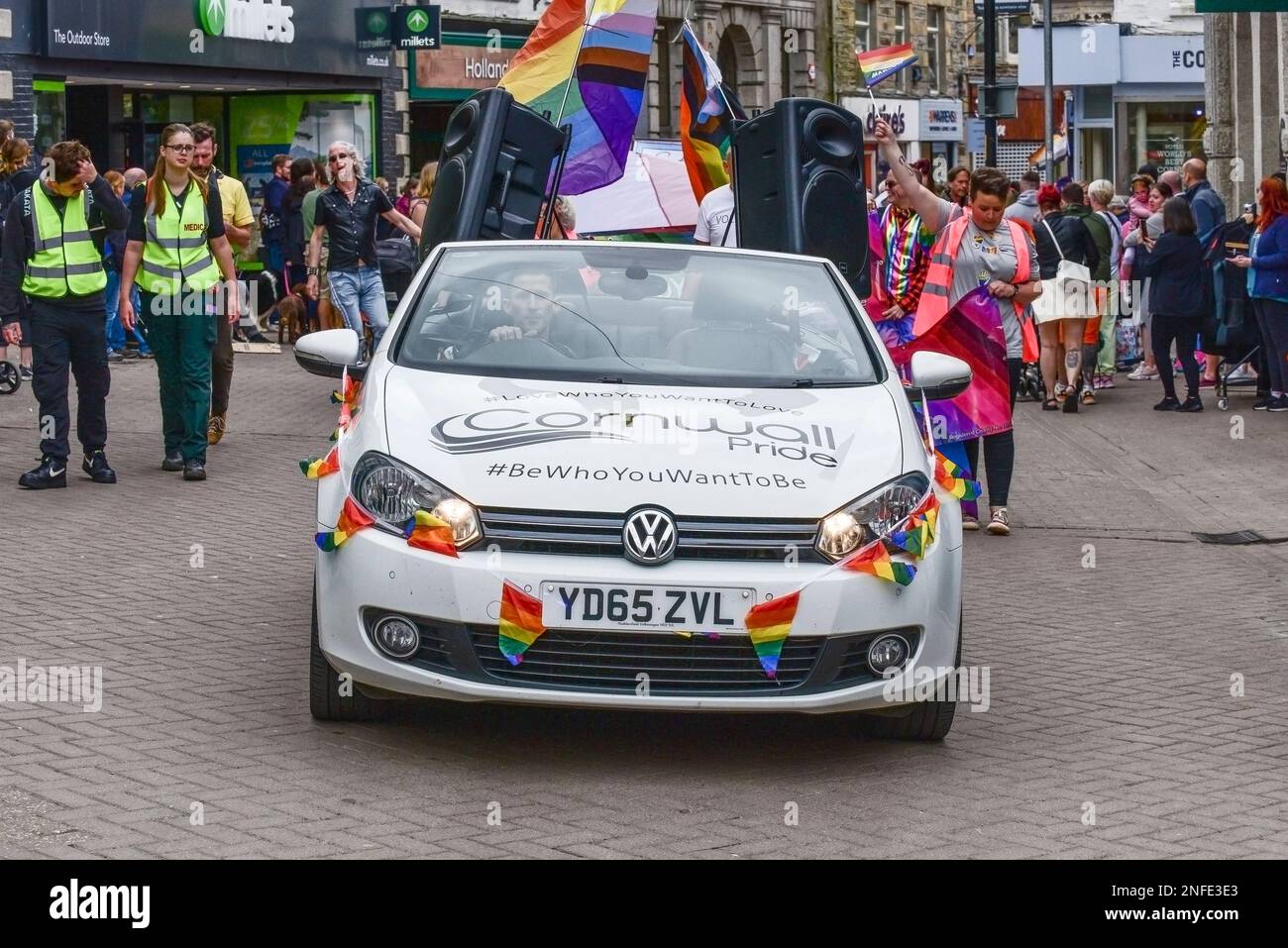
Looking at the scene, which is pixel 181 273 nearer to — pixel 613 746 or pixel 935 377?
pixel 935 377

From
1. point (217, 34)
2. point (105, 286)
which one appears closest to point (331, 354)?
point (105, 286)

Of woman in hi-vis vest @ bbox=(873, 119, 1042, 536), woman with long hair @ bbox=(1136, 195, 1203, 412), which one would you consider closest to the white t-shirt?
woman in hi-vis vest @ bbox=(873, 119, 1042, 536)

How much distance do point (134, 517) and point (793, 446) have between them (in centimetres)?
577

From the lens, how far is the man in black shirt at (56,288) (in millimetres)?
12211

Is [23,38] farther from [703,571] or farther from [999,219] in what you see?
[703,571]

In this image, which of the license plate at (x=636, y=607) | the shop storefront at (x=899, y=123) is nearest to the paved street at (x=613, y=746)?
the license plate at (x=636, y=607)

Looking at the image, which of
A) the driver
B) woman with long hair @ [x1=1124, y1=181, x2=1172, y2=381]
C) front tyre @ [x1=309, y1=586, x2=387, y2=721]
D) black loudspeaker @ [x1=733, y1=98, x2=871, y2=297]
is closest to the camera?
front tyre @ [x1=309, y1=586, x2=387, y2=721]

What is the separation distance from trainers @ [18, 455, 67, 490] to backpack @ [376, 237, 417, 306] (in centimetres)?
678

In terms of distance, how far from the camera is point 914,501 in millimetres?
6426

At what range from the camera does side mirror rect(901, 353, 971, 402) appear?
24.7 feet

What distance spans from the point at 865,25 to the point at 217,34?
96.8 feet

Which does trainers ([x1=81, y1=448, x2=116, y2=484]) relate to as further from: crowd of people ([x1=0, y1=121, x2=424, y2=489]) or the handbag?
the handbag
